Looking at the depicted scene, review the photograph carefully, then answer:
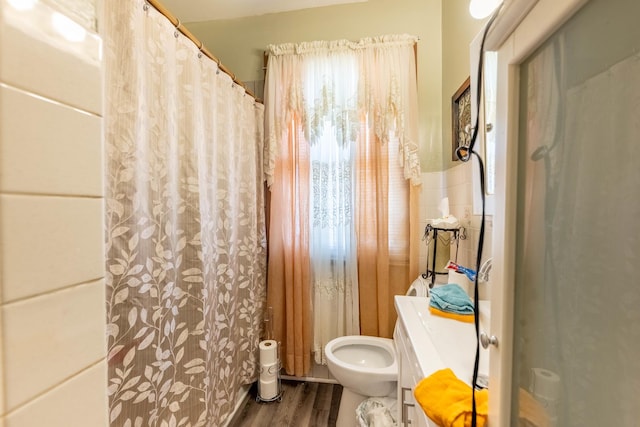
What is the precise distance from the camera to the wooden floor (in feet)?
5.70

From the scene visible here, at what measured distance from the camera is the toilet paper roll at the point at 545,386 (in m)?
0.44

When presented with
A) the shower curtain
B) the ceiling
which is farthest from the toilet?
the ceiling

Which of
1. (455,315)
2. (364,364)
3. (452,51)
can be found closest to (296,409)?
(364,364)

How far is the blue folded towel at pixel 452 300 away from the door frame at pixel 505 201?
72cm

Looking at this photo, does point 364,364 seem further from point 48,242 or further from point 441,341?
point 48,242

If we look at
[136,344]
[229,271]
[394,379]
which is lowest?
[394,379]

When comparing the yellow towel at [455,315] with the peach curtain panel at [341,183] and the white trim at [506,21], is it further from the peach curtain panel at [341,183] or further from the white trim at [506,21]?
the white trim at [506,21]

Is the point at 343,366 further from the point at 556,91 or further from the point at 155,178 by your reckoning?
the point at 556,91

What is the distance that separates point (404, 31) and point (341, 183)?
1.14 meters

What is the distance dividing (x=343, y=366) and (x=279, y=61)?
203 cm

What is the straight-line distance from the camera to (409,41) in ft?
6.29

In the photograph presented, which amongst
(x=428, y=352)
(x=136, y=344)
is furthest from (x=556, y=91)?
(x=136, y=344)

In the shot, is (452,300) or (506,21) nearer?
(506,21)

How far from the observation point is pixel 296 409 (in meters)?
1.85
